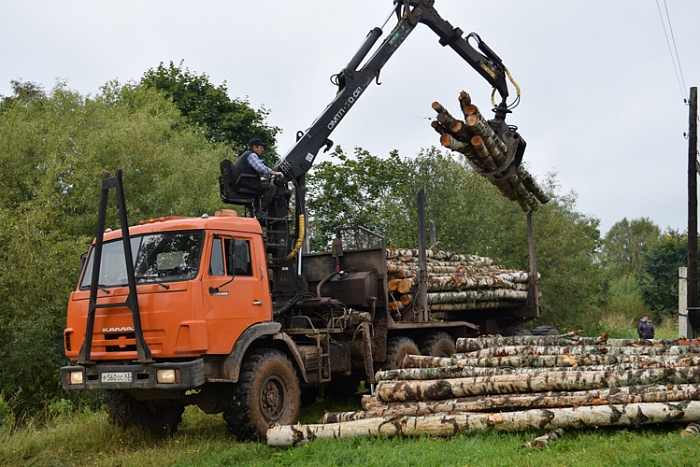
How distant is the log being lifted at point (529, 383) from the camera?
8641 mm

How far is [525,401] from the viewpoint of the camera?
870 centimetres

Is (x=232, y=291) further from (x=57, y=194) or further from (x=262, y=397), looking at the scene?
(x=57, y=194)

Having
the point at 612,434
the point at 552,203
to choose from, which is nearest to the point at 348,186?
the point at 552,203

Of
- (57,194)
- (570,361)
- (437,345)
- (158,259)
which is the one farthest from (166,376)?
(57,194)

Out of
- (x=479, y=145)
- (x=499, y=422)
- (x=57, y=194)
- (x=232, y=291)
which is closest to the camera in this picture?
(x=499, y=422)

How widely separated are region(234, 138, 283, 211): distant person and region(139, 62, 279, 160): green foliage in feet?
78.5

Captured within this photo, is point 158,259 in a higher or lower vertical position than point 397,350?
higher

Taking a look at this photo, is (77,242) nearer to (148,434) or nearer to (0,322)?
(0,322)

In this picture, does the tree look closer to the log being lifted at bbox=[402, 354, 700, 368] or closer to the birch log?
the birch log

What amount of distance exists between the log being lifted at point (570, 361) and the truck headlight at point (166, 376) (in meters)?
3.58

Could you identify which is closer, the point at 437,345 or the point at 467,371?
the point at 467,371

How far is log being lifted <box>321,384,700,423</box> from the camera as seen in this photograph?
26.7 ft

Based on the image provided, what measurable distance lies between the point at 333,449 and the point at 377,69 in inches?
278

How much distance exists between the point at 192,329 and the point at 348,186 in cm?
2075
